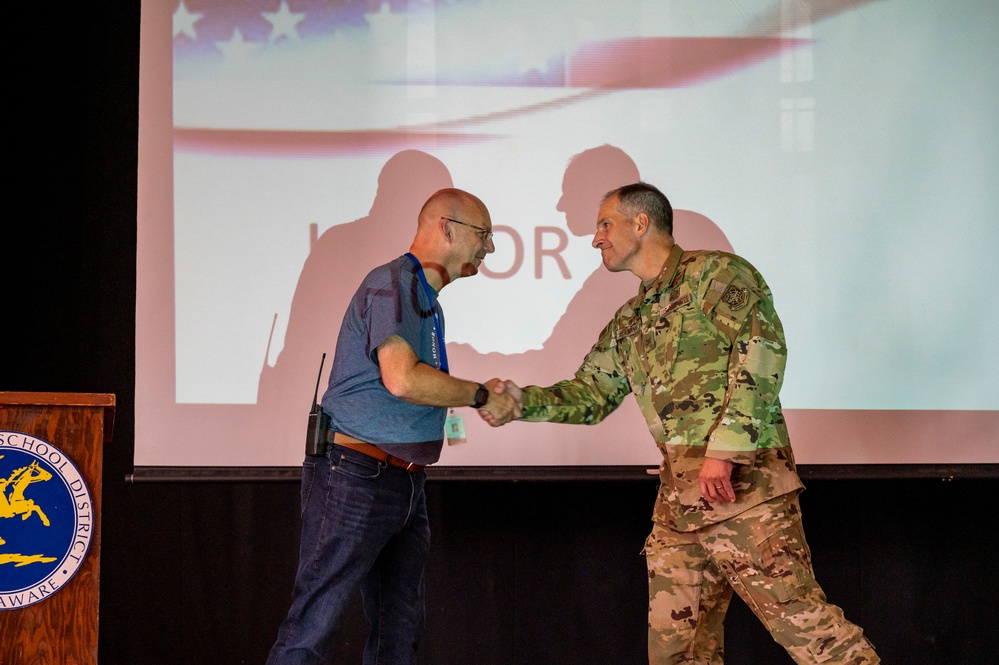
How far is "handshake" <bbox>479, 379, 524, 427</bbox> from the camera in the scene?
2832 mm

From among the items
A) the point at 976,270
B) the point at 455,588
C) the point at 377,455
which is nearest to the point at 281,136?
the point at 377,455

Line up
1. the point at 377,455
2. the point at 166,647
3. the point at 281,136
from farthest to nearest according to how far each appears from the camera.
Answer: the point at 166,647 → the point at 281,136 → the point at 377,455

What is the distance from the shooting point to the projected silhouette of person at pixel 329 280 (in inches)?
139

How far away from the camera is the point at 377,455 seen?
2.65 m

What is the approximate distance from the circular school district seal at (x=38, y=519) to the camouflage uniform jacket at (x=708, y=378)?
5.24ft

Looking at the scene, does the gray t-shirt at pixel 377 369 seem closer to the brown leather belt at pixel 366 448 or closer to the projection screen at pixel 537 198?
the brown leather belt at pixel 366 448

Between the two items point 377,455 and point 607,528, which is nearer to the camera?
point 377,455

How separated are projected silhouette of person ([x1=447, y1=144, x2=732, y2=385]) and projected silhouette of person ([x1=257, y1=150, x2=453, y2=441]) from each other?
0.50 m

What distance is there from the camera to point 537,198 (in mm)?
3539

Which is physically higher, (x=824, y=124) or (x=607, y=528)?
(x=824, y=124)

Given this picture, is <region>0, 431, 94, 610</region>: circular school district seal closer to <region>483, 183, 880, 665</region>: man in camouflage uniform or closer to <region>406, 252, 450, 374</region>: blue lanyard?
<region>406, 252, 450, 374</region>: blue lanyard

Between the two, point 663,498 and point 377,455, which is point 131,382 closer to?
point 377,455

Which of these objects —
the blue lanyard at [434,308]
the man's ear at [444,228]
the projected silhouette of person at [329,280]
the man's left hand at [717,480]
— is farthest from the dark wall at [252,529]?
the man's ear at [444,228]

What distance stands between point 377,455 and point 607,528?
1465 mm
